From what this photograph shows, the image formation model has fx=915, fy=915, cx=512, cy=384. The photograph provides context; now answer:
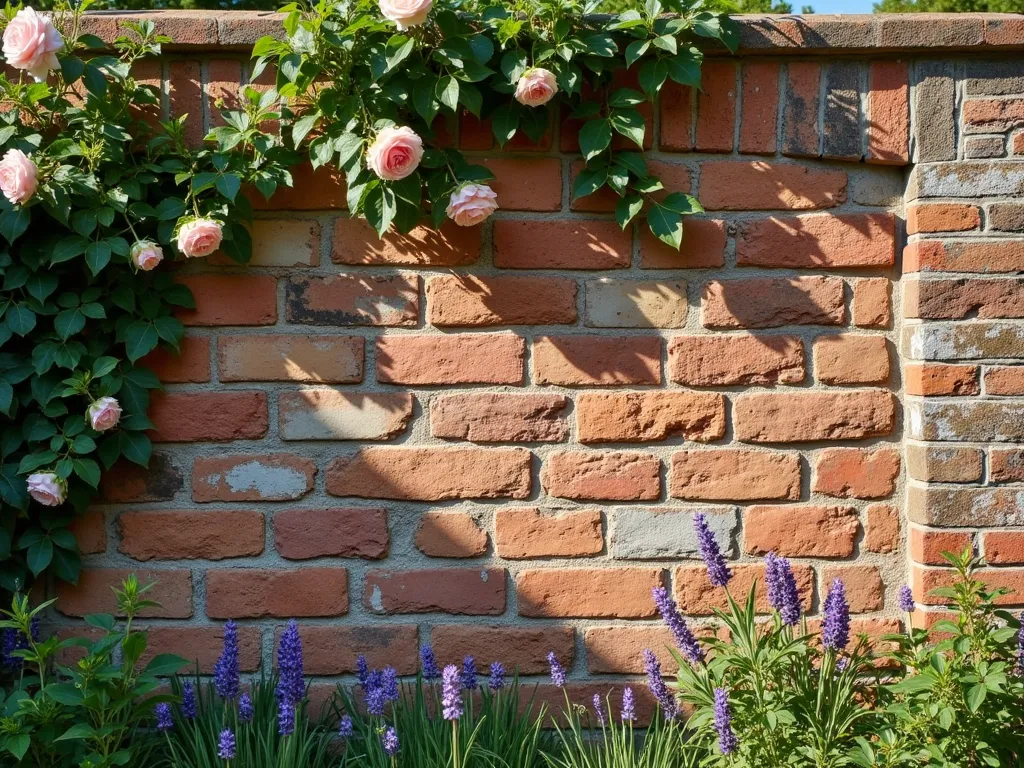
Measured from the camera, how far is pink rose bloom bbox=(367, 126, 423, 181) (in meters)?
1.70

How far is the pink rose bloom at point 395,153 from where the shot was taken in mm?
1697

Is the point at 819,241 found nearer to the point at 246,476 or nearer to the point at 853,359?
the point at 853,359

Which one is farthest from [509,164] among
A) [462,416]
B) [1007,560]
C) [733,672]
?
→ [1007,560]

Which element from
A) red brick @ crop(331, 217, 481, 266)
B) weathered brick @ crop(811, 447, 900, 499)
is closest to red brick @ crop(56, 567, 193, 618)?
red brick @ crop(331, 217, 481, 266)

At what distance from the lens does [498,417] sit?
6.26 feet

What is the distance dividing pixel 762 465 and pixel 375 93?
1096mm

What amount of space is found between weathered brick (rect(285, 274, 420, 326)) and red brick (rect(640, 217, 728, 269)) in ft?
1.61

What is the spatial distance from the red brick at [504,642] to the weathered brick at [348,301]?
66cm

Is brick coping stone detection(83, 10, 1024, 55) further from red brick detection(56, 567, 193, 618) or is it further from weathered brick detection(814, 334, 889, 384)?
red brick detection(56, 567, 193, 618)

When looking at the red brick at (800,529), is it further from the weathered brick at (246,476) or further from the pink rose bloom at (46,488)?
the pink rose bloom at (46,488)

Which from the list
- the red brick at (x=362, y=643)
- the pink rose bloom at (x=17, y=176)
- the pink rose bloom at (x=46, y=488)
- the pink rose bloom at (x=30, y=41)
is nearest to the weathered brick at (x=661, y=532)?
the red brick at (x=362, y=643)

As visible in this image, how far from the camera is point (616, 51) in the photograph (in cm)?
182

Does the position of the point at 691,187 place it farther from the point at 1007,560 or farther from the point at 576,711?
the point at 576,711

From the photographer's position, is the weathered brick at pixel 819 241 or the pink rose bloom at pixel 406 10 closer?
the pink rose bloom at pixel 406 10
